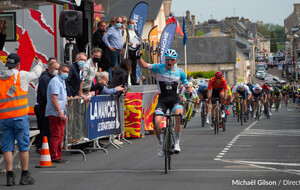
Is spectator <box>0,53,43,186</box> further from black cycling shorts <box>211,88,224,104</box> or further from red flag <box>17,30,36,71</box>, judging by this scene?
black cycling shorts <box>211,88,224,104</box>

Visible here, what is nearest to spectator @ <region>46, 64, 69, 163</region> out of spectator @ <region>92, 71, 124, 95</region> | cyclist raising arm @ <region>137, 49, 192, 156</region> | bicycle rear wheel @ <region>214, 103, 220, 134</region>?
cyclist raising arm @ <region>137, 49, 192, 156</region>

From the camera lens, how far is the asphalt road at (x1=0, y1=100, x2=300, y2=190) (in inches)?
398

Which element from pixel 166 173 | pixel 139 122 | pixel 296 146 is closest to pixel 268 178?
pixel 166 173

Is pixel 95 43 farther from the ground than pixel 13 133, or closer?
farther from the ground

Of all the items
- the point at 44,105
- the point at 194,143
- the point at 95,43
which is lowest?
the point at 194,143

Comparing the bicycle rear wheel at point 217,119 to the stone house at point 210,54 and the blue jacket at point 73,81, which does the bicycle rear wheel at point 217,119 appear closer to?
the blue jacket at point 73,81

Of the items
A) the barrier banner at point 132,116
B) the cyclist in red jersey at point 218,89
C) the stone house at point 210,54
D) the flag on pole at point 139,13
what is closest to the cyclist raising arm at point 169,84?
the barrier banner at point 132,116

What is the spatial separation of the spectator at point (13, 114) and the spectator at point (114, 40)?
30.3 ft

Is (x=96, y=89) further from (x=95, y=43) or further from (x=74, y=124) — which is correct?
(x=95, y=43)

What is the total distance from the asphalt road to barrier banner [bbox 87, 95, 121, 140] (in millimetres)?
484

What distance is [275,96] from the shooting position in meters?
49.0

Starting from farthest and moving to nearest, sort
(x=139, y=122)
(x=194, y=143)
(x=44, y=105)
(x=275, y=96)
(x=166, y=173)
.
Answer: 1. (x=275, y=96)
2. (x=139, y=122)
3. (x=194, y=143)
4. (x=44, y=105)
5. (x=166, y=173)

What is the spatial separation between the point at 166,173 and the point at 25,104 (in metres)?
2.56

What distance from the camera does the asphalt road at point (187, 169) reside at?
10.1 meters
